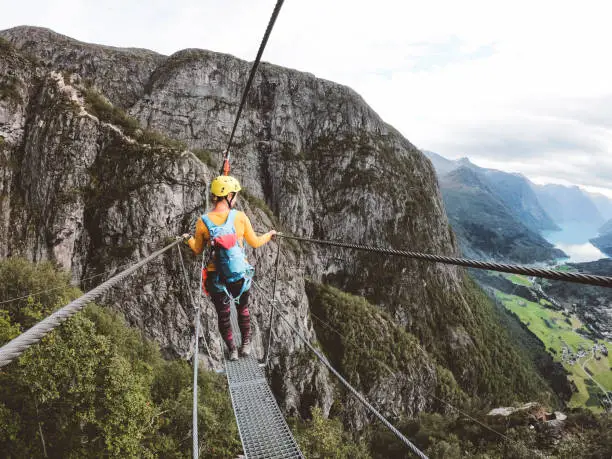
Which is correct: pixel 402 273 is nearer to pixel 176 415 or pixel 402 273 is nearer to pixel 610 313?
pixel 176 415

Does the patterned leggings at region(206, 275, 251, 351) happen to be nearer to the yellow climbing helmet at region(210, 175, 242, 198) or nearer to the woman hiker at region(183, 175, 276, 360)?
the woman hiker at region(183, 175, 276, 360)

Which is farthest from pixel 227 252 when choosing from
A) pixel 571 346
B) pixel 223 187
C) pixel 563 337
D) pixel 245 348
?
pixel 563 337

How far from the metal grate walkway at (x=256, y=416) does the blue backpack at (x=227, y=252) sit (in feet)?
6.81

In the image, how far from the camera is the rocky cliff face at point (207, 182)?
35.2 metres

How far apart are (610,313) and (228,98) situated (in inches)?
8867

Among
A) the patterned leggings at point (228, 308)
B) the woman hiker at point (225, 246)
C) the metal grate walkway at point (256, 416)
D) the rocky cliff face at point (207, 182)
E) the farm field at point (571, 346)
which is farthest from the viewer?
the farm field at point (571, 346)

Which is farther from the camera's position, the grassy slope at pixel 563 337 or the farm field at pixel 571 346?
the grassy slope at pixel 563 337

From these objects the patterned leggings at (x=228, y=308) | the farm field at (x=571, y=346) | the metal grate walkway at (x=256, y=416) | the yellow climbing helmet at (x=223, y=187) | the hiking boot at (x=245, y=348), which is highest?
the yellow climbing helmet at (x=223, y=187)

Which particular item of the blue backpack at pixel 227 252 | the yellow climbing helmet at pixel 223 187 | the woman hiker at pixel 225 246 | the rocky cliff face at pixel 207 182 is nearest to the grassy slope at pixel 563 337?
the rocky cliff face at pixel 207 182

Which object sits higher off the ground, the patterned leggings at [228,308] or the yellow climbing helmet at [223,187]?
the yellow climbing helmet at [223,187]

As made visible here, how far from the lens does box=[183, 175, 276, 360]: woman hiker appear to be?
19.4ft

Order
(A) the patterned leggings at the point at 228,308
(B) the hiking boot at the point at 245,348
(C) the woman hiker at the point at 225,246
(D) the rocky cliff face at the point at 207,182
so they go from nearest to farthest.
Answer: (C) the woman hiker at the point at 225,246 < (A) the patterned leggings at the point at 228,308 < (B) the hiking boot at the point at 245,348 < (D) the rocky cliff face at the point at 207,182

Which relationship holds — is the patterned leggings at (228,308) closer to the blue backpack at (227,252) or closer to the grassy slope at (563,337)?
the blue backpack at (227,252)

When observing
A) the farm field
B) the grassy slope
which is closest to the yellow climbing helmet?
the farm field
